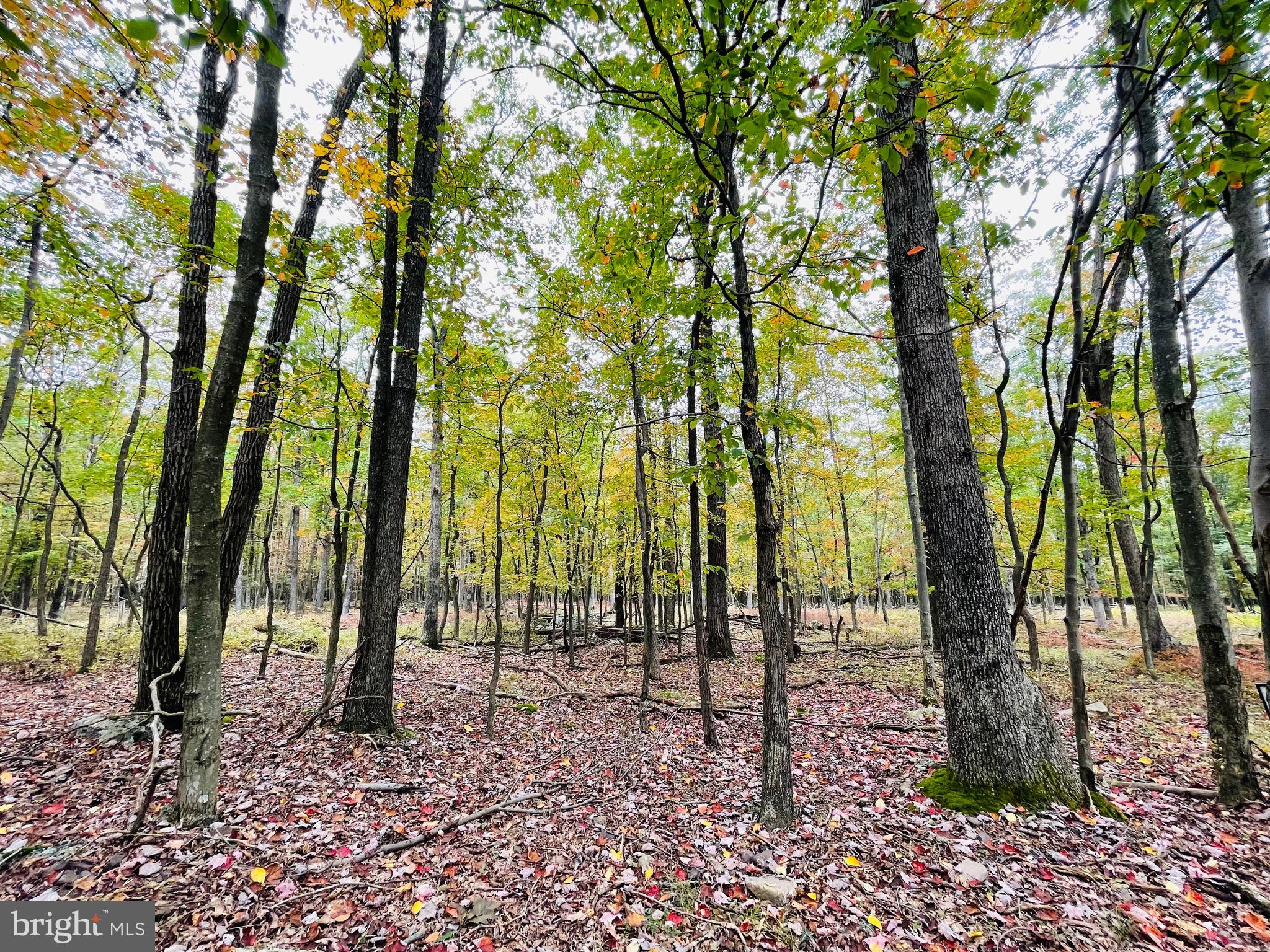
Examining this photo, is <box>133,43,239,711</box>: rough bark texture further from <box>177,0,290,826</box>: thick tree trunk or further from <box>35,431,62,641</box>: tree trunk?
<box>35,431,62,641</box>: tree trunk

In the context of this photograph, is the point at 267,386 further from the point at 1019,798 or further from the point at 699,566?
the point at 1019,798

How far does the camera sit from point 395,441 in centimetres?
587

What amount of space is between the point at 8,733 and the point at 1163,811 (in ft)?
35.5

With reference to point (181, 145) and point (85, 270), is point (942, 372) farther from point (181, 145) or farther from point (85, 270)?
point (85, 270)

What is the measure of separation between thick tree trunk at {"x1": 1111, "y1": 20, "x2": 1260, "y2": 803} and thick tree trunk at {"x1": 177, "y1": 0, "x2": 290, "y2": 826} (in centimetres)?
653

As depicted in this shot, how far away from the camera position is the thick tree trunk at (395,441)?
554 centimetres

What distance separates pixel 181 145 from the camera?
18.0 feet

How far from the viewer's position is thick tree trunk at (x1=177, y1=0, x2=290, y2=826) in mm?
3387

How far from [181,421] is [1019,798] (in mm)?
9411

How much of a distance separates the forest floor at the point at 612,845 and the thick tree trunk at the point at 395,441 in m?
0.55

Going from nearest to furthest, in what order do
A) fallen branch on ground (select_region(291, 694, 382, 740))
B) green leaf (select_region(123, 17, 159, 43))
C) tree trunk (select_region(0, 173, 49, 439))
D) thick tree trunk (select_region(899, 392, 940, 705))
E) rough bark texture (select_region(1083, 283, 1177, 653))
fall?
green leaf (select_region(123, 17, 159, 43))
fallen branch on ground (select_region(291, 694, 382, 740))
tree trunk (select_region(0, 173, 49, 439))
thick tree trunk (select_region(899, 392, 940, 705))
rough bark texture (select_region(1083, 283, 1177, 653))

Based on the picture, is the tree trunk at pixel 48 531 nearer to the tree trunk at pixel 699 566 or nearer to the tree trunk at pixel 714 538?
the tree trunk at pixel 699 566

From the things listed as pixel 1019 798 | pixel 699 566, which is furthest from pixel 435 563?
pixel 1019 798

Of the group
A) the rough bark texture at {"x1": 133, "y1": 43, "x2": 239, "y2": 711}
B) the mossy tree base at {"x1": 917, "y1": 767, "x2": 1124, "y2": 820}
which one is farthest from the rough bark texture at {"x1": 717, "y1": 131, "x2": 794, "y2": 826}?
the rough bark texture at {"x1": 133, "y1": 43, "x2": 239, "y2": 711}
